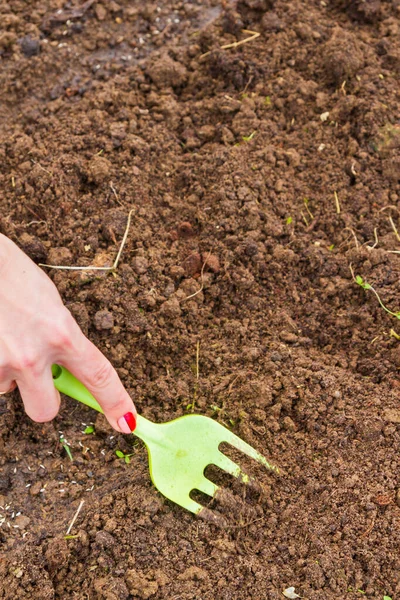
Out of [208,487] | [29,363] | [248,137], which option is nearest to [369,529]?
[208,487]

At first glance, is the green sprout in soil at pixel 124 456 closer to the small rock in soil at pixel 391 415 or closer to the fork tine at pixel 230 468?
the fork tine at pixel 230 468

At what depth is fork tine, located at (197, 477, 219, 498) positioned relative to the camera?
6.56ft

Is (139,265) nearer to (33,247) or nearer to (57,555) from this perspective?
(33,247)

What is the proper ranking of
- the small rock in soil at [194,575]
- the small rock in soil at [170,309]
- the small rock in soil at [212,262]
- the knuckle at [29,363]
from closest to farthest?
1. the knuckle at [29,363]
2. the small rock in soil at [194,575]
3. the small rock in soil at [170,309]
4. the small rock in soil at [212,262]

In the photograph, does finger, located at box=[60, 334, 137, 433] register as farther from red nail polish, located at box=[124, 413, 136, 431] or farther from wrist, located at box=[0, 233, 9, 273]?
wrist, located at box=[0, 233, 9, 273]

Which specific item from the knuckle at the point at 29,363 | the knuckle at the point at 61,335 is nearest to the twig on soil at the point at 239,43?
the knuckle at the point at 61,335

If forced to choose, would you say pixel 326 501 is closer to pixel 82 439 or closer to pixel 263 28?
pixel 82 439

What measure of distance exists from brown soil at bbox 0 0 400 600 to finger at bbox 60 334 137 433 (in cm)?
21

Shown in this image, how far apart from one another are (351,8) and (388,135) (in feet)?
2.47

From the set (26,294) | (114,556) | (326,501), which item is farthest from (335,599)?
(26,294)

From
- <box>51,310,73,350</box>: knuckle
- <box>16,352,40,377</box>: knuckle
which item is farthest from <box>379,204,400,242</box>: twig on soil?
<box>16,352,40,377</box>: knuckle

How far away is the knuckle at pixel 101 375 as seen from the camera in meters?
1.84

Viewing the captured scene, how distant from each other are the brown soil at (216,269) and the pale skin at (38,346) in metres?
0.27

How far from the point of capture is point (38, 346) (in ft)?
5.80
